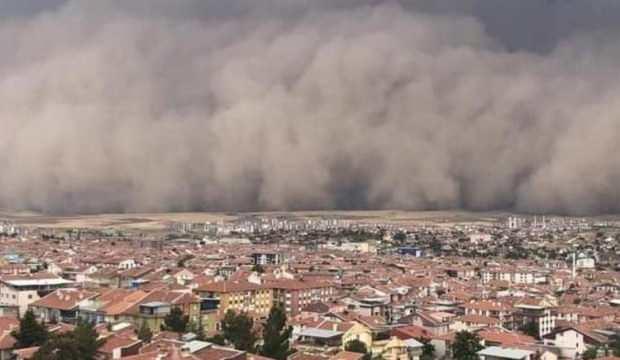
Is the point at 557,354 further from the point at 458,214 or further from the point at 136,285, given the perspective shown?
the point at 458,214

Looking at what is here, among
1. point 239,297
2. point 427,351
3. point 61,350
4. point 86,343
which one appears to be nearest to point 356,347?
point 427,351

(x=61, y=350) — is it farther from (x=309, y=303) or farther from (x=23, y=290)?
(x=309, y=303)

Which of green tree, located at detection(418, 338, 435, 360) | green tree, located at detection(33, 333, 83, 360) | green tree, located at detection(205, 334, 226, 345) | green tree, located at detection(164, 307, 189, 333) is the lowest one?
green tree, located at detection(418, 338, 435, 360)

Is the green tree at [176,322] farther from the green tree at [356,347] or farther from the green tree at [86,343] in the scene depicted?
the green tree at [86,343]

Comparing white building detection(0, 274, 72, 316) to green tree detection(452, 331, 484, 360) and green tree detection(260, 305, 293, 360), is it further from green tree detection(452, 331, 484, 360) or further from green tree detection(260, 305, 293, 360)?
green tree detection(452, 331, 484, 360)

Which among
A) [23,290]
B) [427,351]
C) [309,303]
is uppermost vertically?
[23,290]

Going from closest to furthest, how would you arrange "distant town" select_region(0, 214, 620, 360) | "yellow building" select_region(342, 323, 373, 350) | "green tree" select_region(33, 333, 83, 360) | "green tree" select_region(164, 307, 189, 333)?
"green tree" select_region(33, 333, 83, 360) < "distant town" select_region(0, 214, 620, 360) < "yellow building" select_region(342, 323, 373, 350) < "green tree" select_region(164, 307, 189, 333)

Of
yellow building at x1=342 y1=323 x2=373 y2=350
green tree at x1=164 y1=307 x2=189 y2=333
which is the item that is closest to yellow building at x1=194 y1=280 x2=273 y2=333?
green tree at x1=164 y1=307 x2=189 y2=333
